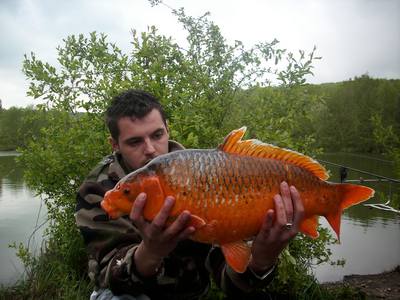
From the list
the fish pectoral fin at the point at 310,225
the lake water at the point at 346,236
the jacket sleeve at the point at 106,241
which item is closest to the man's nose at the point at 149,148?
the jacket sleeve at the point at 106,241

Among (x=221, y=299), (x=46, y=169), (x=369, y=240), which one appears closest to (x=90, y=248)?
(x=221, y=299)

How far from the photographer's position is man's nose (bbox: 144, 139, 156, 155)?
179 cm

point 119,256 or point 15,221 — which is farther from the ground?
point 119,256

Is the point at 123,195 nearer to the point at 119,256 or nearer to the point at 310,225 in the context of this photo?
the point at 119,256

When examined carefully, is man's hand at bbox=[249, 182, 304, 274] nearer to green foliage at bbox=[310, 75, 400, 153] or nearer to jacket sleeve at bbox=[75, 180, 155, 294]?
jacket sleeve at bbox=[75, 180, 155, 294]

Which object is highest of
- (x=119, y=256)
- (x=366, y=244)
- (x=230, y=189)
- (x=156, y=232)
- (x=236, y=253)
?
(x=230, y=189)

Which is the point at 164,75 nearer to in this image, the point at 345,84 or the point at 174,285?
the point at 174,285

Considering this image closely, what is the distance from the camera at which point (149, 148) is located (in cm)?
179

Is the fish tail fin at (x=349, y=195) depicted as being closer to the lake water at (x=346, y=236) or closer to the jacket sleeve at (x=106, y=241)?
the jacket sleeve at (x=106, y=241)

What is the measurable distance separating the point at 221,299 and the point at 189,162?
1.91 metres

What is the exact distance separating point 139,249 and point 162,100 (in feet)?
6.33

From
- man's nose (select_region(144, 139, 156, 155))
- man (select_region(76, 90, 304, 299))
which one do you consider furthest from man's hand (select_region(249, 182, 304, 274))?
man's nose (select_region(144, 139, 156, 155))

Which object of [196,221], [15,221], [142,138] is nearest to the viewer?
[196,221]

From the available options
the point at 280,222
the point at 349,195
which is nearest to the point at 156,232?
the point at 280,222
